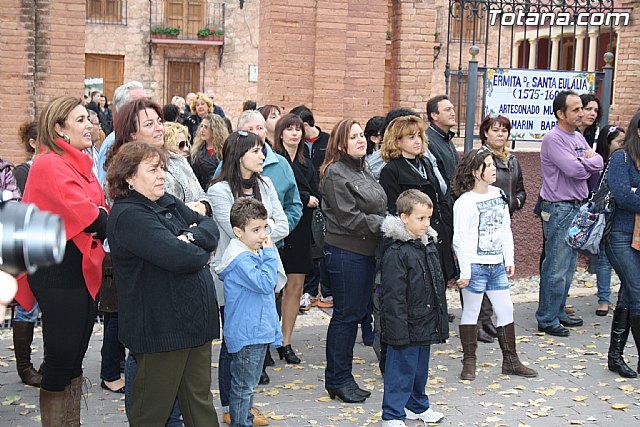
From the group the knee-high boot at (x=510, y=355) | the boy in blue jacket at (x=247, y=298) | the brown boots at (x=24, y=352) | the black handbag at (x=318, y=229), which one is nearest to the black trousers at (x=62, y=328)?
the boy in blue jacket at (x=247, y=298)

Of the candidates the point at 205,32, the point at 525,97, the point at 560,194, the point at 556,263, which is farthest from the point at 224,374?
the point at 205,32

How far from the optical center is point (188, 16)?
33.6 meters

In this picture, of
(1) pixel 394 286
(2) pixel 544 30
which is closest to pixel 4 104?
(1) pixel 394 286

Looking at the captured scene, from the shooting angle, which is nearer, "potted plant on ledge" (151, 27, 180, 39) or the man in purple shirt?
the man in purple shirt

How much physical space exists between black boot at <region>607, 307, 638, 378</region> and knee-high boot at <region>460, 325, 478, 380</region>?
1229mm

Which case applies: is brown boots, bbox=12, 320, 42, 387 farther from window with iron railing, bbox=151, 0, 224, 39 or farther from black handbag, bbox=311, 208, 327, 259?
window with iron railing, bbox=151, 0, 224, 39

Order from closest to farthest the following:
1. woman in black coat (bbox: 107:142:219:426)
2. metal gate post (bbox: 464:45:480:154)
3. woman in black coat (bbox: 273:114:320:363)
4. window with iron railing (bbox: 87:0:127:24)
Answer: woman in black coat (bbox: 107:142:219:426) → woman in black coat (bbox: 273:114:320:363) → metal gate post (bbox: 464:45:480:154) → window with iron railing (bbox: 87:0:127:24)

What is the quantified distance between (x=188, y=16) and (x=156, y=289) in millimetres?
30366

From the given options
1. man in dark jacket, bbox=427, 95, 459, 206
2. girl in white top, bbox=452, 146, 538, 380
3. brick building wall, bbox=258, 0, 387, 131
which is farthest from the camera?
brick building wall, bbox=258, 0, 387, 131

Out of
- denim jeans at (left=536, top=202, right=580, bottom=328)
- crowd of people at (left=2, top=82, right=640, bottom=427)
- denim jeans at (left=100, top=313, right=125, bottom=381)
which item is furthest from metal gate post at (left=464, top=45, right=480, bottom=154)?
denim jeans at (left=100, top=313, right=125, bottom=381)

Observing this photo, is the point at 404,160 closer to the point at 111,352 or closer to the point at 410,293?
the point at 410,293

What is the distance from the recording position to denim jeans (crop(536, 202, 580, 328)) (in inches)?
331

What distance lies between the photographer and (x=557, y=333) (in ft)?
27.6

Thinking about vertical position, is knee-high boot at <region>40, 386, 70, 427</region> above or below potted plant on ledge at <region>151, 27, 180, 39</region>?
below
